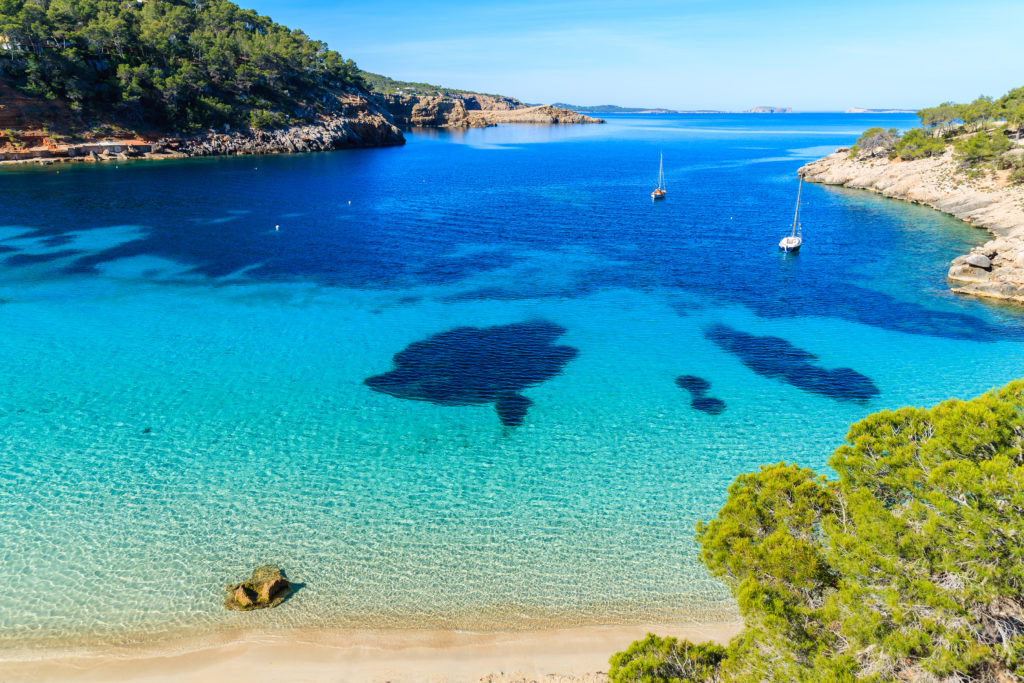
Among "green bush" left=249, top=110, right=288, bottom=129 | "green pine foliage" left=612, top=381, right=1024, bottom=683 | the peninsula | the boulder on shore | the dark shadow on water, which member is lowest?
the boulder on shore

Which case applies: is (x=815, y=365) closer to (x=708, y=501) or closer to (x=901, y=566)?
(x=708, y=501)

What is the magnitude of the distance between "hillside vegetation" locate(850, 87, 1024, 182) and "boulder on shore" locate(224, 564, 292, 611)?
93082 millimetres

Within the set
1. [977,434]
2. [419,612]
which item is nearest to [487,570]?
[419,612]

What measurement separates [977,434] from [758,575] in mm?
5499

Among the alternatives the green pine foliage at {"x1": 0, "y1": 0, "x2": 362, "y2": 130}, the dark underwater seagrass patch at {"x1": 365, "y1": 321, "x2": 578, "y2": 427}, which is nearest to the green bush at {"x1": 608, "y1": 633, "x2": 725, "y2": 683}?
the dark underwater seagrass patch at {"x1": 365, "y1": 321, "x2": 578, "y2": 427}

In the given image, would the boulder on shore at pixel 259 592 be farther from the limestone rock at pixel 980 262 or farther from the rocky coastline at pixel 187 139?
the rocky coastline at pixel 187 139

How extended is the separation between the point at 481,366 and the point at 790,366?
19.5 meters

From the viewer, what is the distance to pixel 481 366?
117 feet

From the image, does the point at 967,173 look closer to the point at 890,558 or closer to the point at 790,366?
the point at 790,366

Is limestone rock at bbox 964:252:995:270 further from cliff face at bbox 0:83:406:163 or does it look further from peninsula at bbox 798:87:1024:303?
cliff face at bbox 0:83:406:163

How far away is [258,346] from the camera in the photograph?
3800cm

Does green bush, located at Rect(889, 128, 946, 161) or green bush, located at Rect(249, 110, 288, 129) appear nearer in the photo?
green bush, located at Rect(889, 128, 946, 161)

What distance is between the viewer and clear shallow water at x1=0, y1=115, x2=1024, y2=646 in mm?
19578

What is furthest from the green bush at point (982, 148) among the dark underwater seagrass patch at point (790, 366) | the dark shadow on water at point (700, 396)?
the dark shadow on water at point (700, 396)
